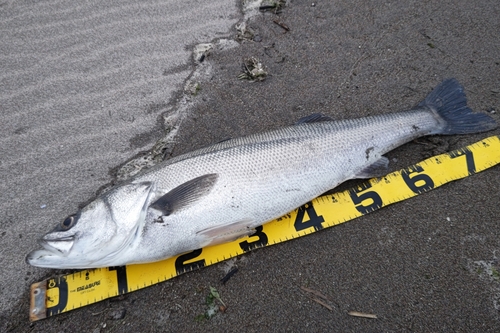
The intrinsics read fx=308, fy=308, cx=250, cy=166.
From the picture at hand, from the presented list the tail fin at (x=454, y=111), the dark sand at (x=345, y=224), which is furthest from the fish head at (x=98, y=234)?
the tail fin at (x=454, y=111)

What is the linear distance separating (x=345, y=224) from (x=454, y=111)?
174 cm

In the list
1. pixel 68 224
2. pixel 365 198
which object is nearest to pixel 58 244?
pixel 68 224

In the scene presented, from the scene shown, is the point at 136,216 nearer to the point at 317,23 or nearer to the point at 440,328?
the point at 440,328

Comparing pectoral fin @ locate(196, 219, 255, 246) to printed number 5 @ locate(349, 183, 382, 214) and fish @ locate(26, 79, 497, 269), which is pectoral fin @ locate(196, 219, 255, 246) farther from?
printed number 5 @ locate(349, 183, 382, 214)

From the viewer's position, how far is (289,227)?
291 cm

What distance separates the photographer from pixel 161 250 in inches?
101

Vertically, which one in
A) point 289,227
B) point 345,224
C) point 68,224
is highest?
point 68,224

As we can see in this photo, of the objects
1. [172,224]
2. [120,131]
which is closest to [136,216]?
[172,224]

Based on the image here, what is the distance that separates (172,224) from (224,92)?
1.89 meters

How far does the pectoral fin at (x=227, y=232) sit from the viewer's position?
102 inches

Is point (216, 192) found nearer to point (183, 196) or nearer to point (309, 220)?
point (183, 196)

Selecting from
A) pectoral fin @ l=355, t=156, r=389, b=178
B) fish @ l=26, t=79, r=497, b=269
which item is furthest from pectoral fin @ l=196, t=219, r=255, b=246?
pectoral fin @ l=355, t=156, r=389, b=178

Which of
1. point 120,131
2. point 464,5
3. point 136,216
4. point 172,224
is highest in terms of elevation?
point 464,5

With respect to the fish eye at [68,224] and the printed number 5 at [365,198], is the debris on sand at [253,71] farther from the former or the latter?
the fish eye at [68,224]
